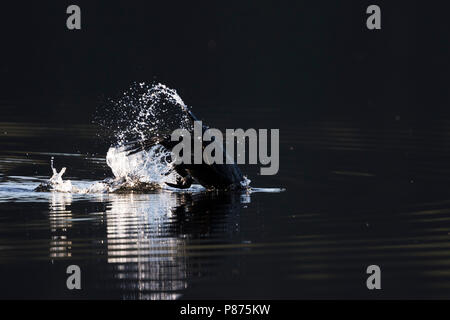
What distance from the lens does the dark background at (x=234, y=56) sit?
40.5 m

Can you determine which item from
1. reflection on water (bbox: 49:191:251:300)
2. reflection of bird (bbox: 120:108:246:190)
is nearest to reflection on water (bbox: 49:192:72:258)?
reflection on water (bbox: 49:191:251:300)

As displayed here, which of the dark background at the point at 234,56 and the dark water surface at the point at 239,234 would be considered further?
the dark background at the point at 234,56

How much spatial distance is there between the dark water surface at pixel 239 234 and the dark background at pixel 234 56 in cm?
1151

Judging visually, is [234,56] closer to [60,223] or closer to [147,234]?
[60,223]

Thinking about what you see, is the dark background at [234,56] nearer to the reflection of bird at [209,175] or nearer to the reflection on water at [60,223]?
the reflection of bird at [209,175]

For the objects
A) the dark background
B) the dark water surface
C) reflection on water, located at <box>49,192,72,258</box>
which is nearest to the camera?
the dark water surface

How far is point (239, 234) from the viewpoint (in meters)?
14.0

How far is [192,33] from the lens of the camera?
7244 centimetres

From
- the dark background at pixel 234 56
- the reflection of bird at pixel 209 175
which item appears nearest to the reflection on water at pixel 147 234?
the reflection of bird at pixel 209 175

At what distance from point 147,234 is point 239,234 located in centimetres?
117

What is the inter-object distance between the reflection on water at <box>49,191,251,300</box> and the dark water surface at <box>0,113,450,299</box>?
21 mm

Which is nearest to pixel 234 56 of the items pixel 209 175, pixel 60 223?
pixel 209 175

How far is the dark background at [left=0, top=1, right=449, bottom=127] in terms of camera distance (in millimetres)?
40531

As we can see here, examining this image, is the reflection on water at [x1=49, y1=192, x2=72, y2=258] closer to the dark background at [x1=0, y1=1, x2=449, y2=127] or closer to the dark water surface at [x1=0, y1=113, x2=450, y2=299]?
the dark water surface at [x1=0, y1=113, x2=450, y2=299]
